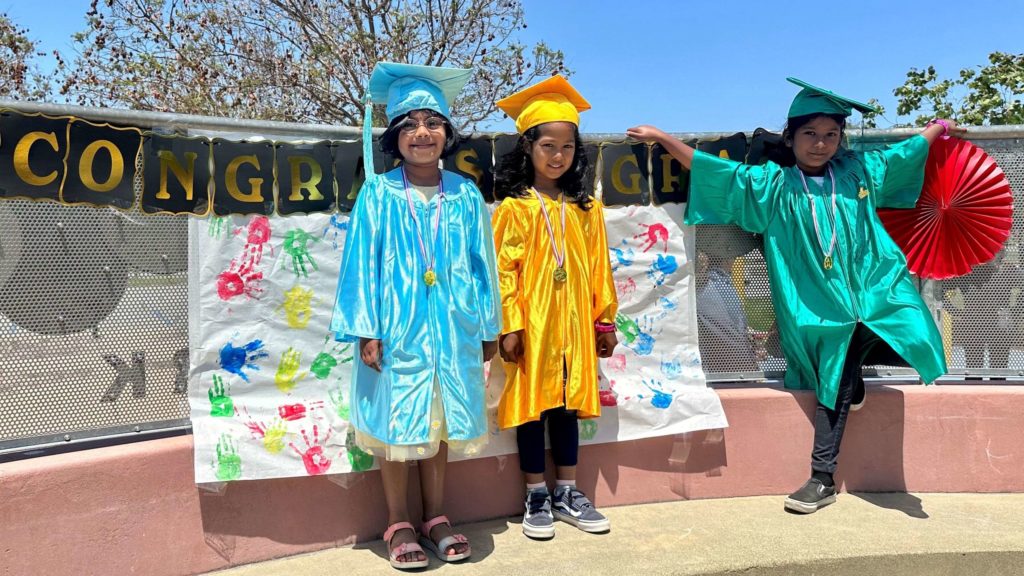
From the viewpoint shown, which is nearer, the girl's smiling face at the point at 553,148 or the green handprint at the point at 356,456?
the green handprint at the point at 356,456

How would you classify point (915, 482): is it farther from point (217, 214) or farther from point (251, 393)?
point (217, 214)

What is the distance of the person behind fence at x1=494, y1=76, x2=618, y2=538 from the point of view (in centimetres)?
303

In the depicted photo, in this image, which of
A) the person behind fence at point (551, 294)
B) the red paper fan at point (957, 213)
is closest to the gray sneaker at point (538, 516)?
the person behind fence at point (551, 294)

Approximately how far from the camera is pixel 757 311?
12.0 ft

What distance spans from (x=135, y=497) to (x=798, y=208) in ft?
9.90

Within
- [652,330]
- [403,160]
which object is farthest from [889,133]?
[403,160]

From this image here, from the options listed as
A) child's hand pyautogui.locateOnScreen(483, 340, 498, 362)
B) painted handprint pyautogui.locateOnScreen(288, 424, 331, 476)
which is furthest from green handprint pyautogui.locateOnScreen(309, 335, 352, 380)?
child's hand pyautogui.locateOnScreen(483, 340, 498, 362)

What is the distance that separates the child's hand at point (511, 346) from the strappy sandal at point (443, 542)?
70 cm

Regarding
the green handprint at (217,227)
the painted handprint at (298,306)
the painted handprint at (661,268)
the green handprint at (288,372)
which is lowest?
the green handprint at (288,372)

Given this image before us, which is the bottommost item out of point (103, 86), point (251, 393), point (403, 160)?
point (251, 393)

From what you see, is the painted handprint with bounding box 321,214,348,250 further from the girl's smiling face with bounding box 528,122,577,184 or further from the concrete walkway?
the concrete walkway

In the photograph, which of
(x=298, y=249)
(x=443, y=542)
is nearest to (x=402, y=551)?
(x=443, y=542)

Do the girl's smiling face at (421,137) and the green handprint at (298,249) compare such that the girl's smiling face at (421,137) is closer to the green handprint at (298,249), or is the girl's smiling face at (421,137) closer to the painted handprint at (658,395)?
the green handprint at (298,249)

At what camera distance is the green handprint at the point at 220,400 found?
9.38 ft
